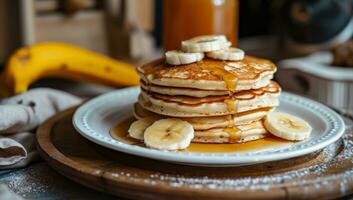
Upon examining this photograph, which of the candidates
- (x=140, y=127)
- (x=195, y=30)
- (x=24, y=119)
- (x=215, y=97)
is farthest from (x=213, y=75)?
(x=195, y=30)

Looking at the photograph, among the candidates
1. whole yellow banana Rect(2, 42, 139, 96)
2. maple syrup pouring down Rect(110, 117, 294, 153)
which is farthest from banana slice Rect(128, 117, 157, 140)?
whole yellow banana Rect(2, 42, 139, 96)

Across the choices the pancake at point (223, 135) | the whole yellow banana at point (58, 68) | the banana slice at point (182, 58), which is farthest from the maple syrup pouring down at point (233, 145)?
the whole yellow banana at point (58, 68)

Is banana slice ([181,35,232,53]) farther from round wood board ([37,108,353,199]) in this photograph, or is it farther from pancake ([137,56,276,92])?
round wood board ([37,108,353,199])

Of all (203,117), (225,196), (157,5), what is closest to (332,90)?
(203,117)

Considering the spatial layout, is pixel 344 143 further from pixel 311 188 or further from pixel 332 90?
pixel 332 90

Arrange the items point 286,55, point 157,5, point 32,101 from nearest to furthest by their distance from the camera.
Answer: point 32,101
point 286,55
point 157,5

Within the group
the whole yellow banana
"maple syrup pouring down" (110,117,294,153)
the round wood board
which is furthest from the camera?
the whole yellow banana

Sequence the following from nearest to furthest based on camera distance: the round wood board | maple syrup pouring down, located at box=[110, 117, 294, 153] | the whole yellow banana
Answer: the round wood board → maple syrup pouring down, located at box=[110, 117, 294, 153] → the whole yellow banana

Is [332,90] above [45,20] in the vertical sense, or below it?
below
